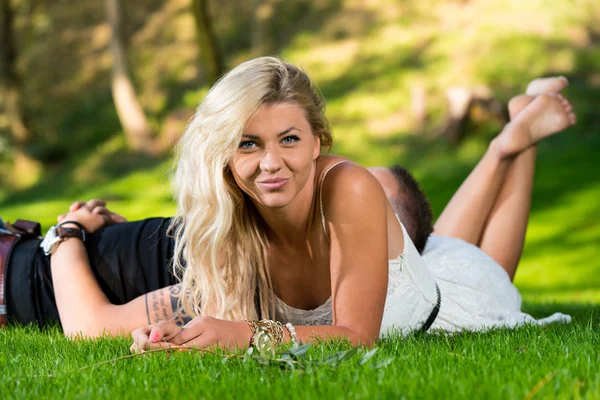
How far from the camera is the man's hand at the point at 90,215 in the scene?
465 cm

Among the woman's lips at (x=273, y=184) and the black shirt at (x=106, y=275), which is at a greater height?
the woman's lips at (x=273, y=184)

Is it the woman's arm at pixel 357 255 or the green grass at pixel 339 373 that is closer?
the green grass at pixel 339 373

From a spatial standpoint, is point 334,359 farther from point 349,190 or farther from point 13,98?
point 13,98

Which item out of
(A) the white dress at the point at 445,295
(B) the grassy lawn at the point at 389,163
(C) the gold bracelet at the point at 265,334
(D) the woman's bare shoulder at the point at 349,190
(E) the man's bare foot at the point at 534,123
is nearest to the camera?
(B) the grassy lawn at the point at 389,163

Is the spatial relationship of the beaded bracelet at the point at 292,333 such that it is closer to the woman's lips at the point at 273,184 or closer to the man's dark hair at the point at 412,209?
the woman's lips at the point at 273,184

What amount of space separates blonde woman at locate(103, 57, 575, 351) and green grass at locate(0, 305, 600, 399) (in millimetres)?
217

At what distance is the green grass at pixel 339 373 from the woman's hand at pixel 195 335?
0.05m

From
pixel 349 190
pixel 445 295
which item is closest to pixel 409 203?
pixel 445 295

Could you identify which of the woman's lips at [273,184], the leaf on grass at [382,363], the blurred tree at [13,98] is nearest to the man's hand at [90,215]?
the woman's lips at [273,184]

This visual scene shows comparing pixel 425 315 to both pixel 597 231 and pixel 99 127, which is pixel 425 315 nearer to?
pixel 597 231

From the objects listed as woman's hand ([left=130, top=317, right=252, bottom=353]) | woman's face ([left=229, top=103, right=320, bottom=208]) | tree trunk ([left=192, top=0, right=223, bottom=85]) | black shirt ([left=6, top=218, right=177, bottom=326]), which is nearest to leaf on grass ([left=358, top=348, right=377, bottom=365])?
woman's hand ([left=130, top=317, right=252, bottom=353])

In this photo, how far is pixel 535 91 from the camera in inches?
240

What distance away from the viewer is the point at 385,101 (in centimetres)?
1653

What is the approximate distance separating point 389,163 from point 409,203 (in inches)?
370
